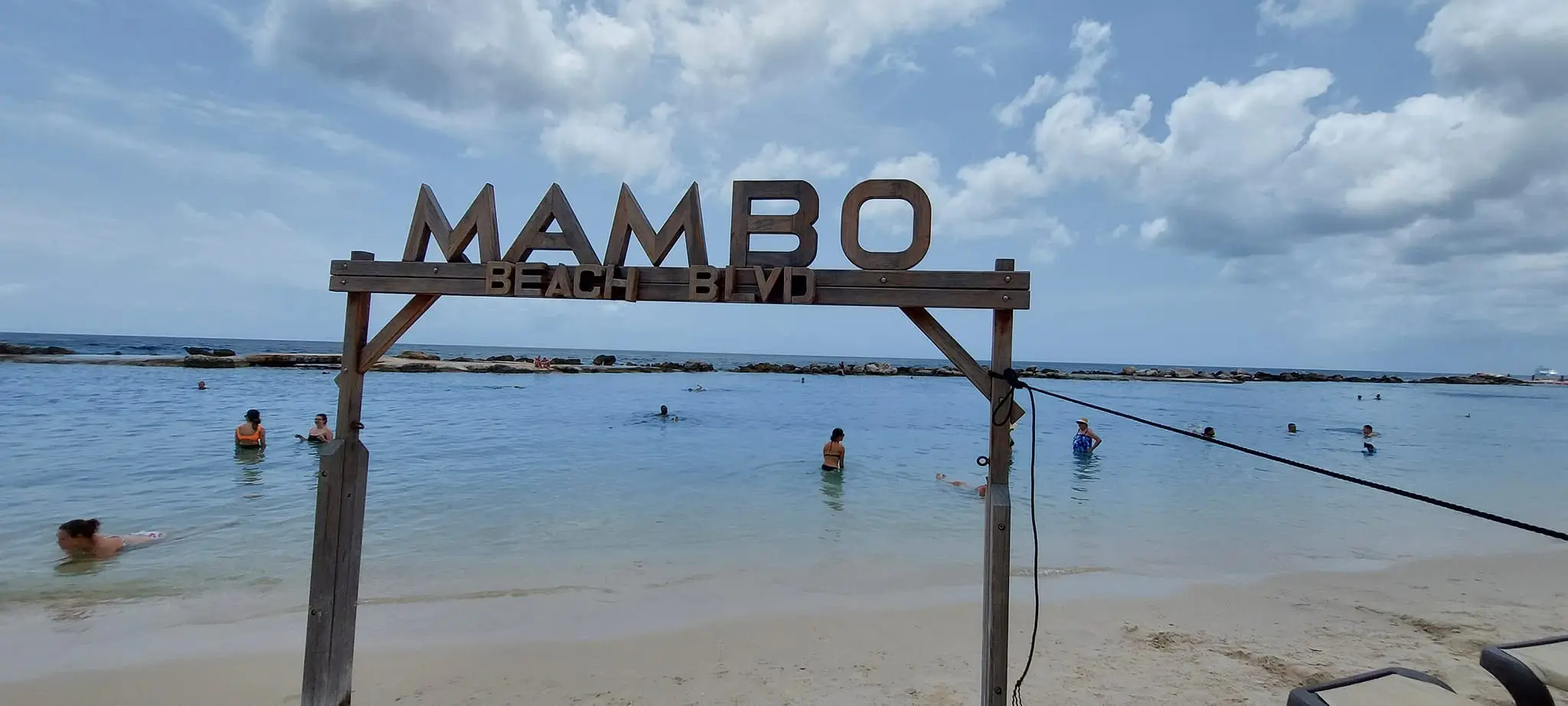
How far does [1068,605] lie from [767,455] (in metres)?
11.0

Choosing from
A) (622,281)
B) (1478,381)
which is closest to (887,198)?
(622,281)

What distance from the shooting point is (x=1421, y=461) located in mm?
19016

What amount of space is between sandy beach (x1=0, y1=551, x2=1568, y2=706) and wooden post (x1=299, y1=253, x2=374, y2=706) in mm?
1123

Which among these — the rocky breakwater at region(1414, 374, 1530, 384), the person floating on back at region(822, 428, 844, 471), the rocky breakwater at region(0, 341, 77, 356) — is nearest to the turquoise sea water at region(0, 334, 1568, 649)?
the person floating on back at region(822, 428, 844, 471)

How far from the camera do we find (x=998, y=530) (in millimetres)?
3822

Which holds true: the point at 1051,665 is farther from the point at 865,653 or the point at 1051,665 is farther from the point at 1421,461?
the point at 1421,461

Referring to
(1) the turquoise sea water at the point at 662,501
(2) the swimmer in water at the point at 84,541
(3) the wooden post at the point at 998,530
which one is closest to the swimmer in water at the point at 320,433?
(1) the turquoise sea water at the point at 662,501

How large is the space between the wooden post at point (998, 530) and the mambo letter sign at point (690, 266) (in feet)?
0.83

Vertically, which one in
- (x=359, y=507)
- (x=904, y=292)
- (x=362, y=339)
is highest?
(x=904, y=292)

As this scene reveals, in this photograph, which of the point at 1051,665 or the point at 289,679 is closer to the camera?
the point at 289,679

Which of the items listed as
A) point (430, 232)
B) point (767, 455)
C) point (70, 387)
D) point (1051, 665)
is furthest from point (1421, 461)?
point (70, 387)

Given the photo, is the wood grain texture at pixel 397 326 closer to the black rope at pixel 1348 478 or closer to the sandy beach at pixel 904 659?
the sandy beach at pixel 904 659

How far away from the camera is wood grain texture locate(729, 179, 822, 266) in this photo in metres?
4.02

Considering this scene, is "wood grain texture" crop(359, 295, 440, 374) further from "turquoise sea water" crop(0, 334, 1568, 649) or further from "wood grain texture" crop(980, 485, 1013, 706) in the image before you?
"turquoise sea water" crop(0, 334, 1568, 649)
